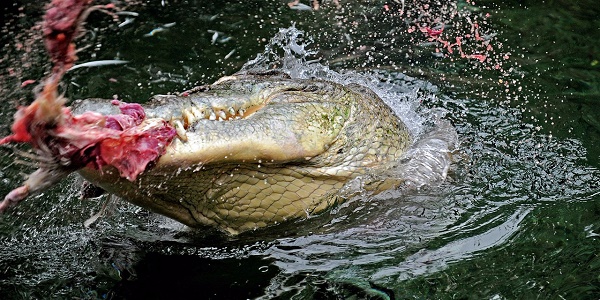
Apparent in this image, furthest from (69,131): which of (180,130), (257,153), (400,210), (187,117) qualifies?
(400,210)

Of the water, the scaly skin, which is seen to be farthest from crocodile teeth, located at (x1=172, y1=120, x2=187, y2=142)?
the water

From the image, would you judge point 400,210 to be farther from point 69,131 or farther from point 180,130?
point 69,131

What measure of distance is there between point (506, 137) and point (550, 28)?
2015 mm

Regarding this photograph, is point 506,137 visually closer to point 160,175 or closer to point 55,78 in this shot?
point 160,175

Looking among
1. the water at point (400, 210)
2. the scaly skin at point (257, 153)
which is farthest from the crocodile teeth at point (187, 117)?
the water at point (400, 210)

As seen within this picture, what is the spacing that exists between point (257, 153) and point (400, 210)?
1007 millimetres

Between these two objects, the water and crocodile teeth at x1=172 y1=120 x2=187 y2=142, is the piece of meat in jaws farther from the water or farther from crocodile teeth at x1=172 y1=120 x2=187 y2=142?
the water

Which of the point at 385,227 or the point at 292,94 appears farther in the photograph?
the point at 385,227

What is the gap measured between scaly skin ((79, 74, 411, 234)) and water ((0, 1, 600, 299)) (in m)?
0.23

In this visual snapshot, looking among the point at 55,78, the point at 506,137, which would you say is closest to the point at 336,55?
the point at 506,137

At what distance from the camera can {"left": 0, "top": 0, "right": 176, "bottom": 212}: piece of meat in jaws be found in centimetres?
238

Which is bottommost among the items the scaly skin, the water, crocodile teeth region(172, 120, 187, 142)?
the water

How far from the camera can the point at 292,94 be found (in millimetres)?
3490

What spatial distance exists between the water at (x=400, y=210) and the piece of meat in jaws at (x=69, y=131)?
2.93 feet
